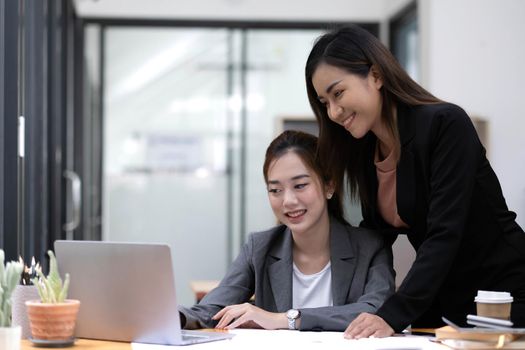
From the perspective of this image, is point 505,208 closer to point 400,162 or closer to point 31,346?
point 400,162

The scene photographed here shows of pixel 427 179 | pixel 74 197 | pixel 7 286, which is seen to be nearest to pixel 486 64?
pixel 74 197

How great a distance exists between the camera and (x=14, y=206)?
3.50m

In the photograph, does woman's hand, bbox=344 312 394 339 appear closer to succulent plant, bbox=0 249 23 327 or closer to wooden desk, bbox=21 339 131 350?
wooden desk, bbox=21 339 131 350

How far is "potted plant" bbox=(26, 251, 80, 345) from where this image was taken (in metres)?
2.11

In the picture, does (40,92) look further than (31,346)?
Yes

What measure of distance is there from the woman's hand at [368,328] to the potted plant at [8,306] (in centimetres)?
79

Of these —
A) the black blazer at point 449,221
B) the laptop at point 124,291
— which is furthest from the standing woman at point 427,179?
the laptop at point 124,291

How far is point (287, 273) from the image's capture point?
269 cm

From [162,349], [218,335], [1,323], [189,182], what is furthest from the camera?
[189,182]

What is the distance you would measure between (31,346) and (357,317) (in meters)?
0.80

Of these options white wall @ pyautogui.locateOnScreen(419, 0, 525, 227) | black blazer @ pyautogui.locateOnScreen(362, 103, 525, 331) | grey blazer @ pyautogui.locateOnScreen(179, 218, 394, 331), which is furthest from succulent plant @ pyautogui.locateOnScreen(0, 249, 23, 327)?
white wall @ pyautogui.locateOnScreen(419, 0, 525, 227)

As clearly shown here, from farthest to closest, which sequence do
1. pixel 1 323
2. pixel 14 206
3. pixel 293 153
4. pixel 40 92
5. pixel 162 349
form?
pixel 40 92
pixel 14 206
pixel 293 153
pixel 162 349
pixel 1 323

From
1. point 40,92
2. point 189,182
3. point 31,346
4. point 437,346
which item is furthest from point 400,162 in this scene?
point 189,182

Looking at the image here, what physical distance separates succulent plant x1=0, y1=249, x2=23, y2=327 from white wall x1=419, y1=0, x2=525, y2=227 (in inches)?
186
